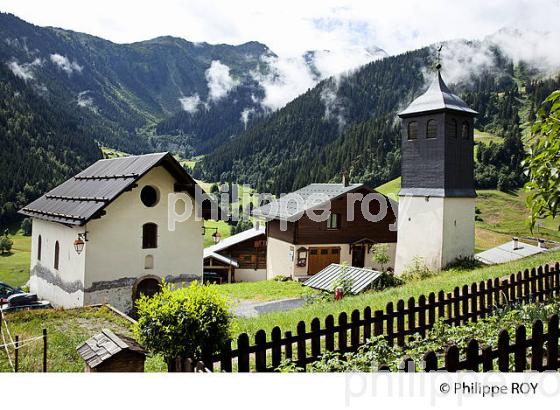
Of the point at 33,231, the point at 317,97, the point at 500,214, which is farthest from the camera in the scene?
the point at 317,97

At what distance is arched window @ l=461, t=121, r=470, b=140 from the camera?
15.0m

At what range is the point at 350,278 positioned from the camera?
42.8 feet

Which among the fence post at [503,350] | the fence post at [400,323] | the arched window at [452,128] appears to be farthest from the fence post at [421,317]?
the arched window at [452,128]

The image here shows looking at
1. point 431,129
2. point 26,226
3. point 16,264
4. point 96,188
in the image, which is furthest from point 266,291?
point 16,264

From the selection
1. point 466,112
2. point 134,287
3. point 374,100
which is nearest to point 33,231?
point 134,287

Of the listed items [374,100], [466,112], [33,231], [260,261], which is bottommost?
[260,261]

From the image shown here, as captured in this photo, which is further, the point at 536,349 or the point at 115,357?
the point at 536,349

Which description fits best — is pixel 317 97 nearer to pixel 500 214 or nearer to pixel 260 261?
pixel 260 261

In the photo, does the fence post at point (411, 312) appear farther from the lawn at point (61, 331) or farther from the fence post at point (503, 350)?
the lawn at point (61, 331)

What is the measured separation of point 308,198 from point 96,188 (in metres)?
14.0

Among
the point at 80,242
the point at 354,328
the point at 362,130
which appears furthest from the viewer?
the point at 362,130

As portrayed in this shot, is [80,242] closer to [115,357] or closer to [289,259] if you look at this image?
[115,357]

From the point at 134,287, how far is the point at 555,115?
948cm
